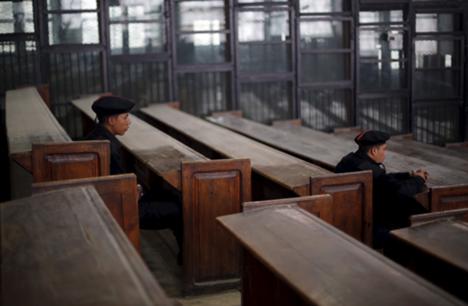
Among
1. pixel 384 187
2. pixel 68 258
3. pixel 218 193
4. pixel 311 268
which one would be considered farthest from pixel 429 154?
pixel 68 258

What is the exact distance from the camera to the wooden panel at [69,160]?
3535 mm

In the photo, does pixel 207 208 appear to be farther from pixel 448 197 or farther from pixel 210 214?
pixel 448 197

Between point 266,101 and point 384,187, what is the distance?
167 inches

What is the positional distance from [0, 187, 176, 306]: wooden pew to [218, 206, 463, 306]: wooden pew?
1.79 ft

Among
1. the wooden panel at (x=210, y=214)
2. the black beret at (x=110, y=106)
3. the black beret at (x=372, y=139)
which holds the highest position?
the black beret at (x=110, y=106)

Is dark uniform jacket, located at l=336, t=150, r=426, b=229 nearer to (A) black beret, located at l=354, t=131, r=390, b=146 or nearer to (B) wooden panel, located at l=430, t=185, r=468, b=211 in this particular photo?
(A) black beret, located at l=354, t=131, r=390, b=146

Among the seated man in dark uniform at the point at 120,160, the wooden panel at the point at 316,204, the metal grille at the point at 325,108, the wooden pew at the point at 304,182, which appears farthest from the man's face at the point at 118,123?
the metal grille at the point at 325,108

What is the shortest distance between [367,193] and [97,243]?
79.1 inches

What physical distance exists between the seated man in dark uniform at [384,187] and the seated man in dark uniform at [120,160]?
3.58ft

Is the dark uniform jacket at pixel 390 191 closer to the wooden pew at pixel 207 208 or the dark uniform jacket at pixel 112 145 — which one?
the wooden pew at pixel 207 208

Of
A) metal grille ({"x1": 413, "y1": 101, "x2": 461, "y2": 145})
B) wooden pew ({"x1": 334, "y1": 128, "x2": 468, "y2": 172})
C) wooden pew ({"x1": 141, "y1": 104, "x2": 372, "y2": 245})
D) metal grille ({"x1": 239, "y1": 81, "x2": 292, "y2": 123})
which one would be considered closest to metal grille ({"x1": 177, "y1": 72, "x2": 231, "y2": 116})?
metal grille ({"x1": 239, "y1": 81, "x2": 292, "y2": 123})

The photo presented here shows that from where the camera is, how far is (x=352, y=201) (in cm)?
364

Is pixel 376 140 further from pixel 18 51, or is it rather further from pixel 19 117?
pixel 18 51

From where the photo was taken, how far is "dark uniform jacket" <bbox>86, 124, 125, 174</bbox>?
4043 millimetres
